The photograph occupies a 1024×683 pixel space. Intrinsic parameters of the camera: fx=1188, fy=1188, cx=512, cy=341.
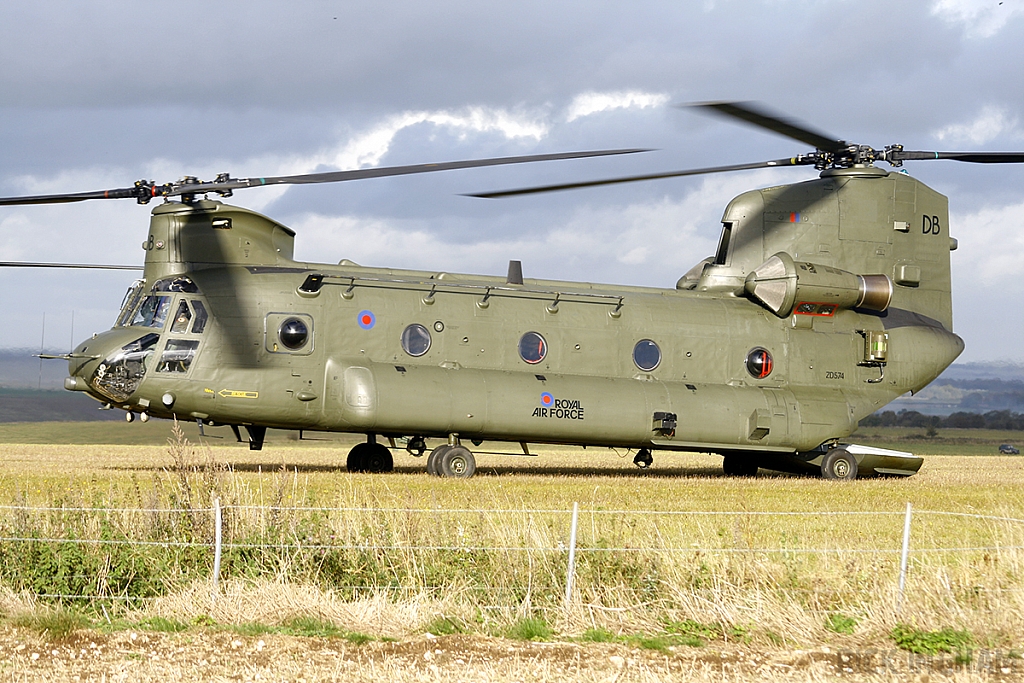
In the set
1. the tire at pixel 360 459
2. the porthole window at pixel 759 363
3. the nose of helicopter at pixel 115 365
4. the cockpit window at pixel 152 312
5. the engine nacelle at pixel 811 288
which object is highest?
the engine nacelle at pixel 811 288

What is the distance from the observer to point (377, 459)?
82.5ft

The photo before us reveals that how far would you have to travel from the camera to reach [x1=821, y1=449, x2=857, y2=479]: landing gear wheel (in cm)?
2583

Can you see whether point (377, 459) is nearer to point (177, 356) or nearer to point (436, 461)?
point (436, 461)

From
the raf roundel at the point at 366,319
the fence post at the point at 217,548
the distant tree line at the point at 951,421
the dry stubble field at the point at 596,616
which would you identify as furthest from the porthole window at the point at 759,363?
the distant tree line at the point at 951,421

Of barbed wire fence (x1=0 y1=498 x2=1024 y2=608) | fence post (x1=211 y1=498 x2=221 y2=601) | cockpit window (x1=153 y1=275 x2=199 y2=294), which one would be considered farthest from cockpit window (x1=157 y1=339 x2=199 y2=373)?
fence post (x1=211 y1=498 x2=221 y2=601)

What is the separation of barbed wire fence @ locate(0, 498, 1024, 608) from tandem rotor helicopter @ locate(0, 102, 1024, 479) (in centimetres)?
763

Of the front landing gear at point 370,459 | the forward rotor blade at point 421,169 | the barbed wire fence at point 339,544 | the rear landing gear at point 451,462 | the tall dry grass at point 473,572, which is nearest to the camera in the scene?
the tall dry grass at point 473,572

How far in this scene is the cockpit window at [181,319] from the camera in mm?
22109

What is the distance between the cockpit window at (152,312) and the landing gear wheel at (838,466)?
46.5 ft

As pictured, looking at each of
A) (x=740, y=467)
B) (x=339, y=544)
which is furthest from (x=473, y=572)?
(x=740, y=467)

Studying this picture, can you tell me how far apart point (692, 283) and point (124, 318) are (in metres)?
12.9

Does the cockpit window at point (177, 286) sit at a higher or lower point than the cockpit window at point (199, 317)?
higher

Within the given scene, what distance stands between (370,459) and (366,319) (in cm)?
355

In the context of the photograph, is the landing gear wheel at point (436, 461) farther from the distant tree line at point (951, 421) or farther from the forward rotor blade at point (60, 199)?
the distant tree line at point (951, 421)
